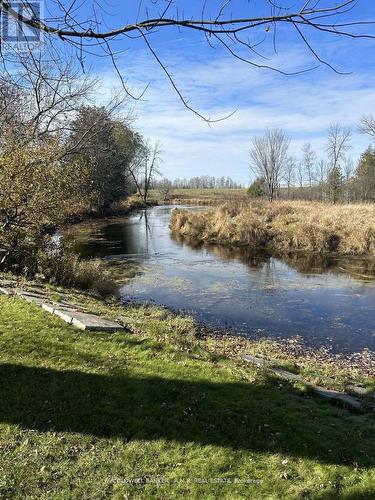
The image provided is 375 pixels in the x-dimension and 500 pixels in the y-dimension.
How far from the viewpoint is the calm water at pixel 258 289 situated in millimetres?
9703

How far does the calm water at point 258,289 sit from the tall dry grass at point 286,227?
5.53 feet

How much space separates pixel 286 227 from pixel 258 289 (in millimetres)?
11221

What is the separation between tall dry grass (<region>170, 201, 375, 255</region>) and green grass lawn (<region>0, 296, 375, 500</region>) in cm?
1682

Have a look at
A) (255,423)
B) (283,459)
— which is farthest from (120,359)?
(283,459)

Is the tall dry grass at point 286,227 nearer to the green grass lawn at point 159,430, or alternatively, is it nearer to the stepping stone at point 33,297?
the stepping stone at point 33,297

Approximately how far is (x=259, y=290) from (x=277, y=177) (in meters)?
37.4

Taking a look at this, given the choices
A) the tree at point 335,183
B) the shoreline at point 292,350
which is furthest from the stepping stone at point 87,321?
the tree at point 335,183

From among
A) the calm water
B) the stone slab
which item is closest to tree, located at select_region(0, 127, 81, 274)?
the calm water

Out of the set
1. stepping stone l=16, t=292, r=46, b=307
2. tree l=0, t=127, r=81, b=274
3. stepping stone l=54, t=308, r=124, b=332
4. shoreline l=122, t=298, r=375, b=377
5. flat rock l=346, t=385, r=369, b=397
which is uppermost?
tree l=0, t=127, r=81, b=274

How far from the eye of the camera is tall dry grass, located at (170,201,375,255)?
21.3 meters

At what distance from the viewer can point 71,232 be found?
26891 mm

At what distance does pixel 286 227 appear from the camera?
23.8 meters

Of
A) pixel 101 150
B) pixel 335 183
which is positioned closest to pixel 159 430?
pixel 101 150

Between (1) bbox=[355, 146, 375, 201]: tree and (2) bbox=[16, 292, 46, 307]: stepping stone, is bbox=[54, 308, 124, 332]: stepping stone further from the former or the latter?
(1) bbox=[355, 146, 375, 201]: tree
